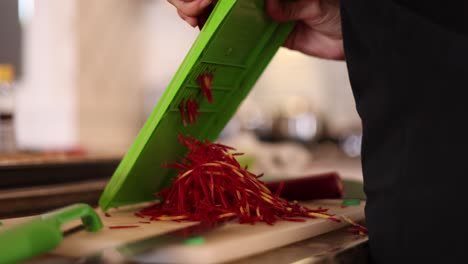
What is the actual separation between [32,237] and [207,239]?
0.45ft

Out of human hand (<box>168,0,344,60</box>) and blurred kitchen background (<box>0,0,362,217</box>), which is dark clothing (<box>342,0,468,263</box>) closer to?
human hand (<box>168,0,344,60</box>)

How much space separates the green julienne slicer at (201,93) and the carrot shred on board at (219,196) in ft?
0.18

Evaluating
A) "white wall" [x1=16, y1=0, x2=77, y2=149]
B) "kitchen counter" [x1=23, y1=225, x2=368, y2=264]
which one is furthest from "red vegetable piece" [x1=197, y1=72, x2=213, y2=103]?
"white wall" [x1=16, y1=0, x2=77, y2=149]

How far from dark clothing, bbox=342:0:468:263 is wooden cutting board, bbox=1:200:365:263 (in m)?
0.08

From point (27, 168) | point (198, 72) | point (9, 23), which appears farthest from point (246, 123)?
point (198, 72)

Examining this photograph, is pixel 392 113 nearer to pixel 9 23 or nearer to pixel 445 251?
pixel 445 251

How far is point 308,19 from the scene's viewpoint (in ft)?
2.84

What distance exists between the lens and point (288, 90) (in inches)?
178

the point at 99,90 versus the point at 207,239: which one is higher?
the point at 99,90

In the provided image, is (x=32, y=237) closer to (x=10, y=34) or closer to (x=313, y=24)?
(x=313, y=24)

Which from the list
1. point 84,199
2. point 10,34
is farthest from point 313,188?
point 10,34

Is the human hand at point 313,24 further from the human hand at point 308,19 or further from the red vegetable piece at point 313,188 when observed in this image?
the red vegetable piece at point 313,188

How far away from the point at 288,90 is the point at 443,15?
388 cm

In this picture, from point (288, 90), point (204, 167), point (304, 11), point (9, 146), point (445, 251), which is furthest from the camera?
point (288, 90)
